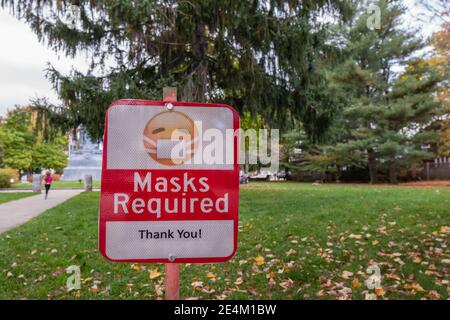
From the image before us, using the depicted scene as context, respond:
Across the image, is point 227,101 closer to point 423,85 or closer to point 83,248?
point 83,248

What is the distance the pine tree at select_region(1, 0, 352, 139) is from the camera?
9.41 meters

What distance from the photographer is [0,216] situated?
998cm

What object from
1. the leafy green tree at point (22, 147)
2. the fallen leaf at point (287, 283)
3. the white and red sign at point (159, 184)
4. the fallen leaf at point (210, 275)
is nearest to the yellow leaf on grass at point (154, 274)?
the fallen leaf at point (210, 275)

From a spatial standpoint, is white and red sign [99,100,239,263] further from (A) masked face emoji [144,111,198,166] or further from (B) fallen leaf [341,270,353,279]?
(B) fallen leaf [341,270,353,279]

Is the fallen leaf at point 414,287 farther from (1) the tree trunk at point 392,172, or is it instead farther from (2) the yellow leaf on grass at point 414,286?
(1) the tree trunk at point 392,172

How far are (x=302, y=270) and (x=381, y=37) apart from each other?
25.2 meters

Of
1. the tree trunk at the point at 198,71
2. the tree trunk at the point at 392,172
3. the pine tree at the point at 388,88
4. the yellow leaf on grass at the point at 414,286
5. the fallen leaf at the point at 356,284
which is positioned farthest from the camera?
the tree trunk at the point at 392,172

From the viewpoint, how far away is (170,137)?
1.84m

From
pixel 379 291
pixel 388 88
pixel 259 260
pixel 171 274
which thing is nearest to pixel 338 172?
pixel 388 88

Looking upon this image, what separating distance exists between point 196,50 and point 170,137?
9.47 meters

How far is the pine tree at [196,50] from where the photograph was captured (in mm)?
9406

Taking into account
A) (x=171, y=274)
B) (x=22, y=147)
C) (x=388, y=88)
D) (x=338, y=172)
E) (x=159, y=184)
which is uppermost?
(x=388, y=88)

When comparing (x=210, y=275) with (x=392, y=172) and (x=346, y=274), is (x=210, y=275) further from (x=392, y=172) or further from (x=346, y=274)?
(x=392, y=172)

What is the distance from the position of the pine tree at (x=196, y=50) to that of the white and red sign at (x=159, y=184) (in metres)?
7.47
